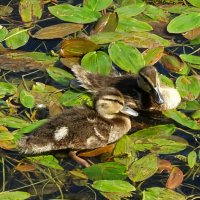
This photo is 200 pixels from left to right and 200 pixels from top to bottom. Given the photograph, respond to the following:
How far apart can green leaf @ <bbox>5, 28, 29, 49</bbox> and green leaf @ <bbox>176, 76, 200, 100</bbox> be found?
1188 mm

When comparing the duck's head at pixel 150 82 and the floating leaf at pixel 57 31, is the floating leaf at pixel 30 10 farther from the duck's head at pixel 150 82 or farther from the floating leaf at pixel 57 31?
the duck's head at pixel 150 82

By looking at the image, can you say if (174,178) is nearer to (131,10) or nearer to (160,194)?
(160,194)

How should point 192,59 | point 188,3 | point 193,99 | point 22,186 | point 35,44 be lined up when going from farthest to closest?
point 188,3
point 35,44
point 192,59
point 193,99
point 22,186

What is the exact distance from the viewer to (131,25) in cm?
514

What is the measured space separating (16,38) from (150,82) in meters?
1.25

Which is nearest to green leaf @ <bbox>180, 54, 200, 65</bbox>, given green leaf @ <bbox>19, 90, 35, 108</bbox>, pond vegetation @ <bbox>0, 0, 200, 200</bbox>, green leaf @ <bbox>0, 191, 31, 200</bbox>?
pond vegetation @ <bbox>0, 0, 200, 200</bbox>

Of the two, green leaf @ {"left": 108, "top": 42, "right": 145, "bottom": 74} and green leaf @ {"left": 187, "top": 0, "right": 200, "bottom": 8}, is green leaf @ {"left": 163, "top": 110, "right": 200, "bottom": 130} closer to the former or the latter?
green leaf @ {"left": 108, "top": 42, "right": 145, "bottom": 74}

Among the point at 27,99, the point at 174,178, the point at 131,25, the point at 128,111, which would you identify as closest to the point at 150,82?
the point at 128,111

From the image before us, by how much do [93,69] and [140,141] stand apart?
72cm

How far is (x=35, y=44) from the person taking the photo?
513 centimetres

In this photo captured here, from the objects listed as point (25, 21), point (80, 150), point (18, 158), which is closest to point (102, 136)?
point (80, 150)

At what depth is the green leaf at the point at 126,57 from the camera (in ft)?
15.5

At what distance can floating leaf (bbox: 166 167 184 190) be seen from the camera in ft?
12.9

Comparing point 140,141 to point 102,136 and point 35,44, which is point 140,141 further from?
point 35,44
